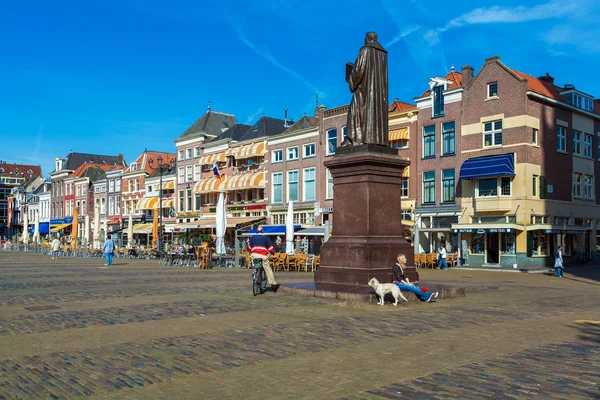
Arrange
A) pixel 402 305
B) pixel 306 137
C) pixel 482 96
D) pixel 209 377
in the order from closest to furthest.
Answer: pixel 209 377, pixel 402 305, pixel 482 96, pixel 306 137

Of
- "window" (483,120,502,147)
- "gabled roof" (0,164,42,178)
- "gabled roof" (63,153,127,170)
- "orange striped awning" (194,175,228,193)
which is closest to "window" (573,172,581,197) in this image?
"window" (483,120,502,147)

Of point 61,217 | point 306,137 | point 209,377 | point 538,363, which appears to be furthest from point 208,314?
point 61,217

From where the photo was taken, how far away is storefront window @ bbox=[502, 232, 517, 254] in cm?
3603

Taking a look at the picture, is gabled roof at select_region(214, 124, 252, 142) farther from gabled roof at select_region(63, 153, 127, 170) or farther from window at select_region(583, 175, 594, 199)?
gabled roof at select_region(63, 153, 127, 170)

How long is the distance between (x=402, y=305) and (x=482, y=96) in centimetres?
2736

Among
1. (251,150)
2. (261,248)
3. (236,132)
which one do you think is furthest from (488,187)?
(236,132)

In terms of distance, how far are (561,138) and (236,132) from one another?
97.5ft

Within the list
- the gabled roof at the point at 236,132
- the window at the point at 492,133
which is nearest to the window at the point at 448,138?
the window at the point at 492,133

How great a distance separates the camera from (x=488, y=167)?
36.2 m

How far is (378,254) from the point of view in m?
14.8

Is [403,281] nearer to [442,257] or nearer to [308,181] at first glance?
[442,257]

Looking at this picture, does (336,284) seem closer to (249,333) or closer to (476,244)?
(249,333)

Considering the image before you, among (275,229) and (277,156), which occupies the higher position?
(277,156)

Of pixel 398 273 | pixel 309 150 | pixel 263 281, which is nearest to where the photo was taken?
pixel 398 273
